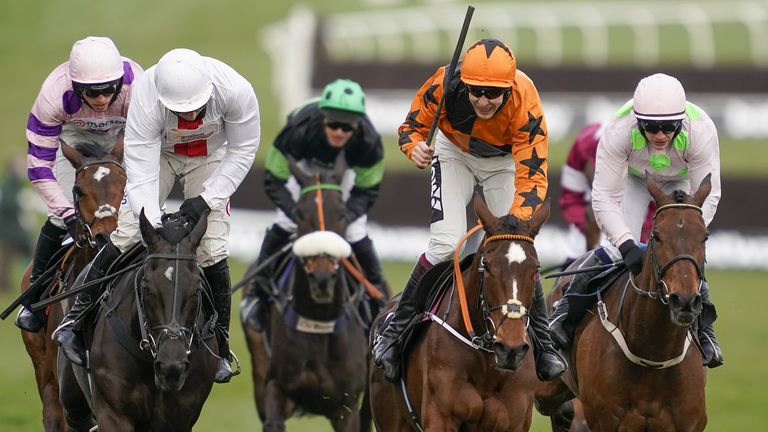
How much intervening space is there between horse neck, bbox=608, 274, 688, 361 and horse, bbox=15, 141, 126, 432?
3.08m

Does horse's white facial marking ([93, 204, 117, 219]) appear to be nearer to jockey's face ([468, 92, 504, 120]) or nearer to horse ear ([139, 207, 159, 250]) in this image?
horse ear ([139, 207, 159, 250])

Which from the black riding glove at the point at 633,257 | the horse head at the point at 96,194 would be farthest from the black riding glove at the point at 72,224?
the black riding glove at the point at 633,257

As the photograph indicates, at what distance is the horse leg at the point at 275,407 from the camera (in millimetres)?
10234

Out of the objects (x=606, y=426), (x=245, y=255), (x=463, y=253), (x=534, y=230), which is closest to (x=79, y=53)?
(x=463, y=253)

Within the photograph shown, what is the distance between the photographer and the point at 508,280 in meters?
6.76

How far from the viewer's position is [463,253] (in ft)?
27.2

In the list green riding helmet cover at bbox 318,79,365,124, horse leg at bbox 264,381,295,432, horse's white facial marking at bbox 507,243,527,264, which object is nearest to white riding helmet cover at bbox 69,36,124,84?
green riding helmet cover at bbox 318,79,365,124

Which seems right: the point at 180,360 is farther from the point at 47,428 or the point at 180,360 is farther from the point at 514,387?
the point at 47,428

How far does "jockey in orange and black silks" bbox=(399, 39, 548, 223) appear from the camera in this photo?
24.1 feet

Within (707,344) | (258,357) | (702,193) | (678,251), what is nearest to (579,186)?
(258,357)

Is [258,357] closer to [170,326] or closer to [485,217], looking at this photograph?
[170,326]

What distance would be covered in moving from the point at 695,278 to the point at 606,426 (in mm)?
1196

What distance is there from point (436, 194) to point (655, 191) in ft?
3.95

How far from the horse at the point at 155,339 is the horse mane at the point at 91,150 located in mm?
1068
